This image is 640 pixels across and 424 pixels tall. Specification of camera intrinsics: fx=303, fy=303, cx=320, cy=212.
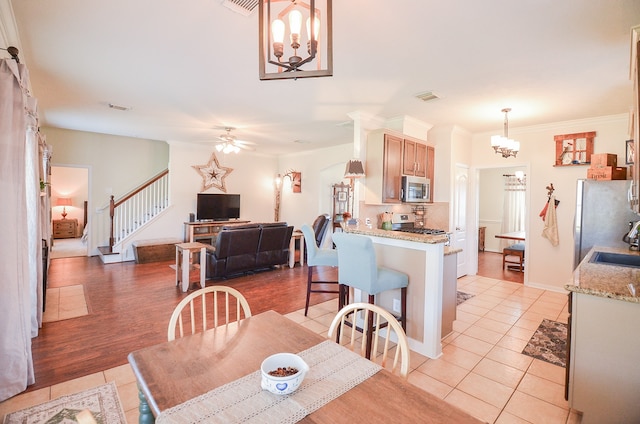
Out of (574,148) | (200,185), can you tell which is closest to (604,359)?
(574,148)

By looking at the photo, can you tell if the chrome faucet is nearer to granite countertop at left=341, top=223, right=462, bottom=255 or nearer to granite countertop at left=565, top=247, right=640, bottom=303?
granite countertop at left=565, top=247, right=640, bottom=303

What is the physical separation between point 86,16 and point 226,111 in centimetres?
235

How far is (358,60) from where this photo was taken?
9.14ft

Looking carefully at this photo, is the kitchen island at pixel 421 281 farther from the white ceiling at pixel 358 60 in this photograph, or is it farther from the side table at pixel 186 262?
the side table at pixel 186 262

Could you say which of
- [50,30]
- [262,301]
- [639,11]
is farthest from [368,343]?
[50,30]

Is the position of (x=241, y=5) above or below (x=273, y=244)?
above

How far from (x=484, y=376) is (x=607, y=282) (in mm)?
1143

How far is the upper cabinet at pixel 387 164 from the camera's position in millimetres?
4324

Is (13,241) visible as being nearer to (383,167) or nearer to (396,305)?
(396,305)

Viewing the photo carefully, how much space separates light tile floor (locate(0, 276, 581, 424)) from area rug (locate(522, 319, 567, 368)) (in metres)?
0.07

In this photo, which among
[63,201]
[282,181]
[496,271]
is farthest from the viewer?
[282,181]

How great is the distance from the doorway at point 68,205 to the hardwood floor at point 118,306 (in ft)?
10.5

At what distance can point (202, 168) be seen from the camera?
7.68 metres

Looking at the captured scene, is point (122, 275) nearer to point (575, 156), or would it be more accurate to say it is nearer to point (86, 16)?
point (86, 16)
